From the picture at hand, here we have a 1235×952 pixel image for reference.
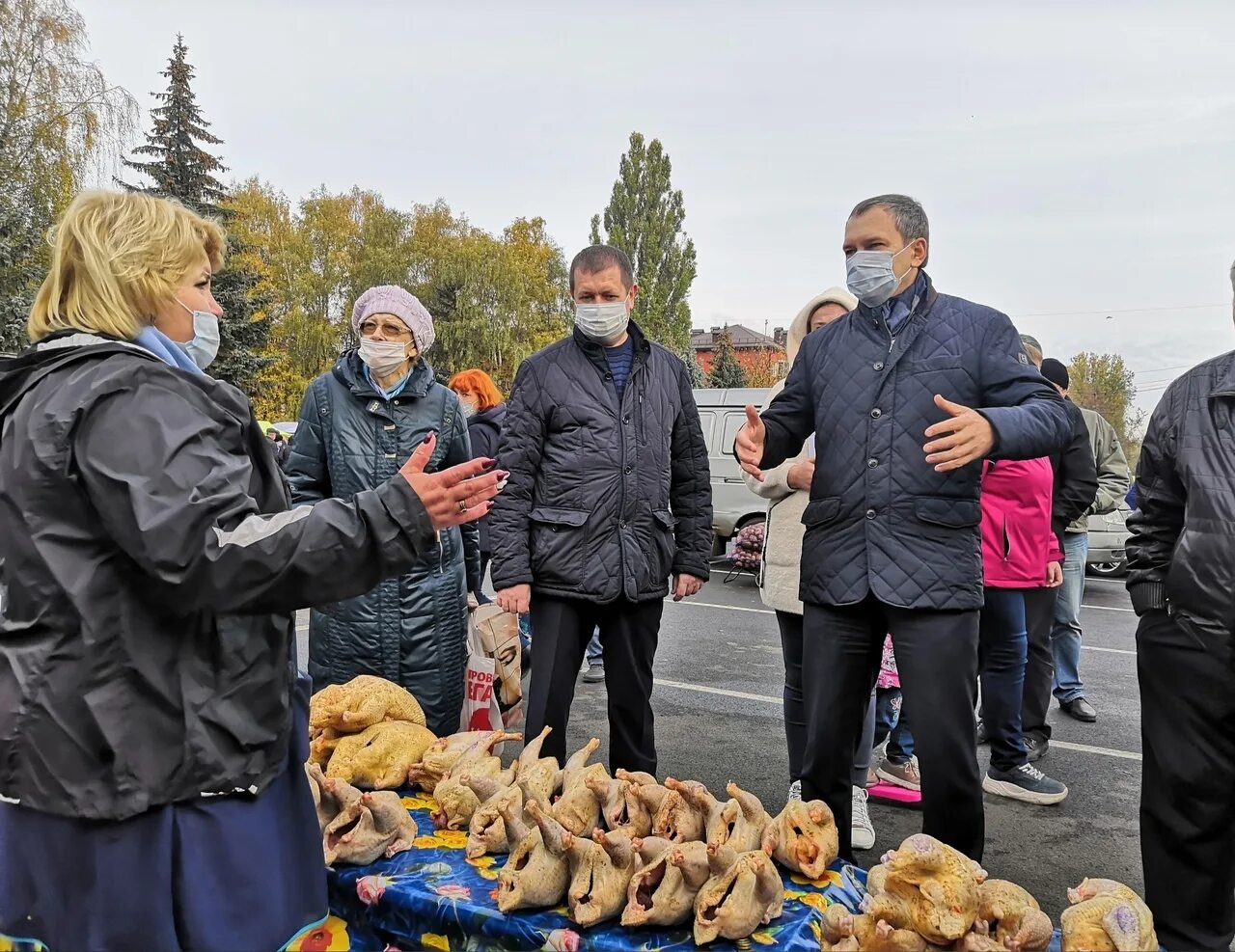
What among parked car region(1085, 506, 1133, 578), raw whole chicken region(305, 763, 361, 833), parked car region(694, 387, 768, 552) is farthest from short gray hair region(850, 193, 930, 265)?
parked car region(1085, 506, 1133, 578)

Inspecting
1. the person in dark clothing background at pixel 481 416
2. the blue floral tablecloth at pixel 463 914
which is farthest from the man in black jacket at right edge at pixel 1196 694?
the person in dark clothing background at pixel 481 416

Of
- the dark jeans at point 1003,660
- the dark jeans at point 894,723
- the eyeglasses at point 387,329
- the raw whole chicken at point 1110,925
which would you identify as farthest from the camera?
the dark jeans at point 894,723

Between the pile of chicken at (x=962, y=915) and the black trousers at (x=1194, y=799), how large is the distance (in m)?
0.52

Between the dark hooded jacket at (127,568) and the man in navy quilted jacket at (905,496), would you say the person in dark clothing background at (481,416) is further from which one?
the dark hooded jacket at (127,568)

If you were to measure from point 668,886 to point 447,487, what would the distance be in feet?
3.39

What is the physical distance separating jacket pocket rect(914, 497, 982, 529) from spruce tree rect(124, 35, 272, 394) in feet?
67.3

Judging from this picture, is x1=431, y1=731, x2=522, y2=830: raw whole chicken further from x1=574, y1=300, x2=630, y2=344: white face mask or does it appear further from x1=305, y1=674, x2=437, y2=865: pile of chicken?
x1=574, y1=300, x2=630, y2=344: white face mask

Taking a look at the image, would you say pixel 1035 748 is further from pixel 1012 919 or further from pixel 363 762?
pixel 363 762

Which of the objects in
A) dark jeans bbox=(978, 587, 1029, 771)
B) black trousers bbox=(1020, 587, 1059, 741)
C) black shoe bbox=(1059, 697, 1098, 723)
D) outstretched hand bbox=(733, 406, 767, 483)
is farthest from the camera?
black shoe bbox=(1059, 697, 1098, 723)

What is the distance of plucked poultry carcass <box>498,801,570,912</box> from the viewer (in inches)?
79.0

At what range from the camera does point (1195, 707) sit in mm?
2209

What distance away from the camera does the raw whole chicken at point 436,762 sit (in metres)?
2.64

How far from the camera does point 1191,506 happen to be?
2.22m

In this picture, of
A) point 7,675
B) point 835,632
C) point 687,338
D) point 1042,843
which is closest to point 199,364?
point 7,675
